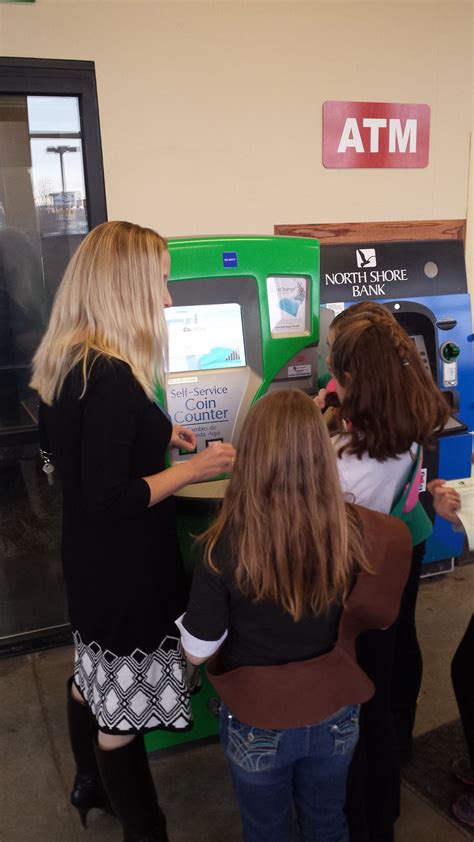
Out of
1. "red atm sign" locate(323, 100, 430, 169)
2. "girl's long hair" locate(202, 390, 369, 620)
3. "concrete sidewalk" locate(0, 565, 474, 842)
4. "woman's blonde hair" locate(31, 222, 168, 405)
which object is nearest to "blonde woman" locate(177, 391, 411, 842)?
"girl's long hair" locate(202, 390, 369, 620)

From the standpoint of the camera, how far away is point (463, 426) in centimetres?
309

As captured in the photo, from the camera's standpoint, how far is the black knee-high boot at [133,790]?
170 centimetres

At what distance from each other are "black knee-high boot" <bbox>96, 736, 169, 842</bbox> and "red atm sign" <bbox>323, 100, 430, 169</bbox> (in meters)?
2.49

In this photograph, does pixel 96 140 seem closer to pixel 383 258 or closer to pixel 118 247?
pixel 383 258

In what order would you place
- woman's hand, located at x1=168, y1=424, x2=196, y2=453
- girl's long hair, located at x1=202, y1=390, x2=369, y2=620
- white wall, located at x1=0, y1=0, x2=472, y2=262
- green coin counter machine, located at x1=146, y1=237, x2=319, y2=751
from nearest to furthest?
1. girl's long hair, located at x1=202, y1=390, x2=369, y2=620
2. woman's hand, located at x1=168, y1=424, x2=196, y2=453
3. green coin counter machine, located at x1=146, y1=237, x2=319, y2=751
4. white wall, located at x1=0, y1=0, x2=472, y2=262

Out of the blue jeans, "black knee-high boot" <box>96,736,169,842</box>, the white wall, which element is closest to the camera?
the blue jeans

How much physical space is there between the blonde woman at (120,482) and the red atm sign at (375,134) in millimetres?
1887

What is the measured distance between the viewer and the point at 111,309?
1.49 m

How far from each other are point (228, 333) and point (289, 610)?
0.98 metres

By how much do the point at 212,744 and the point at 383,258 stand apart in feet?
6.41

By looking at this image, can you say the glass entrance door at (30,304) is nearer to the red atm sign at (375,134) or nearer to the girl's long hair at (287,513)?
the red atm sign at (375,134)

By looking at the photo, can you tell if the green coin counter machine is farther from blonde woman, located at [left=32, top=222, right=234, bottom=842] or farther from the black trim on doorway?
the black trim on doorway

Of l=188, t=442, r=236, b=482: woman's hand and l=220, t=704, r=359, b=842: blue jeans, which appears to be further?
l=188, t=442, r=236, b=482: woman's hand

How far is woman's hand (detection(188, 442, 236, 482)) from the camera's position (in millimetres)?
1593
